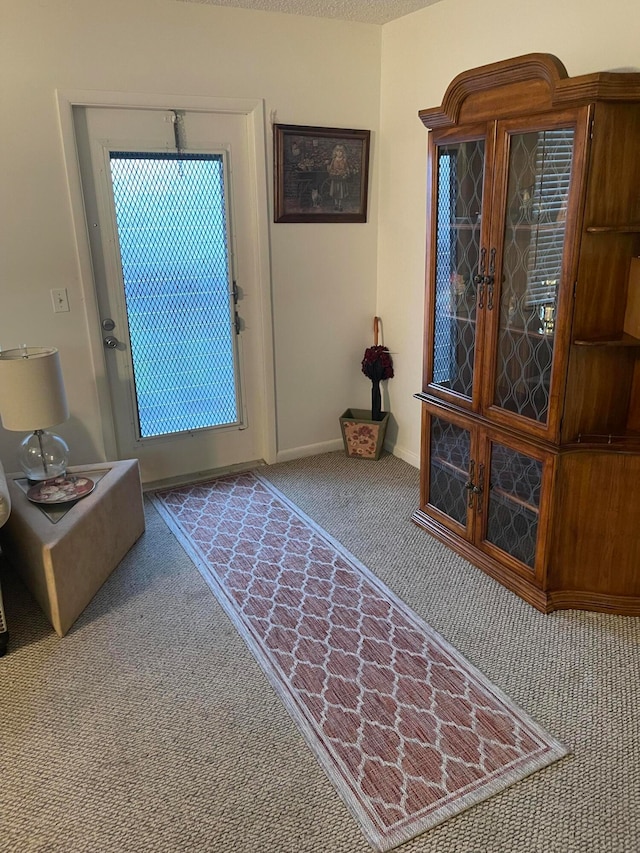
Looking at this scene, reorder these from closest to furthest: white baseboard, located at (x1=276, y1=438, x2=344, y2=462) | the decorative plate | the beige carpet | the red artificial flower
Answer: the beige carpet
the decorative plate
the red artificial flower
white baseboard, located at (x1=276, y1=438, x2=344, y2=462)

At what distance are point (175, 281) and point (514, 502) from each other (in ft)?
7.15

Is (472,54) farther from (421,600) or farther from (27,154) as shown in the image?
(421,600)

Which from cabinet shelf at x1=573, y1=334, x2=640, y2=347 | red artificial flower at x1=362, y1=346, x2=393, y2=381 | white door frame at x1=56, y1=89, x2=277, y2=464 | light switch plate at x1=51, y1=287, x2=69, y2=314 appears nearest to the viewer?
cabinet shelf at x1=573, y1=334, x2=640, y2=347

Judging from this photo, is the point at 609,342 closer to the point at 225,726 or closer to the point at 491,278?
the point at 491,278

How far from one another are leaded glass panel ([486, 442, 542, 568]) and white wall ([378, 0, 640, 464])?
1.19 m

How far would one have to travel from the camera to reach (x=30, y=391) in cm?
259

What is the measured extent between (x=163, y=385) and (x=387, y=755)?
96.1 inches

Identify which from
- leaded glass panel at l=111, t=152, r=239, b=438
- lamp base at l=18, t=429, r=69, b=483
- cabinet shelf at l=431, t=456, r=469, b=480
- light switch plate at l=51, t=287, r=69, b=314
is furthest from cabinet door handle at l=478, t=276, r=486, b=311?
light switch plate at l=51, t=287, r=69, b=314

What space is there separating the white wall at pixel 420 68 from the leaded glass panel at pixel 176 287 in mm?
1023

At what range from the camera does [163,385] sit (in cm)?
369

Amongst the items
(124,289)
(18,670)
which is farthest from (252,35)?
(18,670)

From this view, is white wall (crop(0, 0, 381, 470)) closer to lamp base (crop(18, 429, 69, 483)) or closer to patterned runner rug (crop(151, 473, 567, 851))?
lamp base (crop(18, 429, 69, 483))

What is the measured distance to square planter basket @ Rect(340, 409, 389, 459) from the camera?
4.02 metres

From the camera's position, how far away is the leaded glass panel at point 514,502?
2549mm
